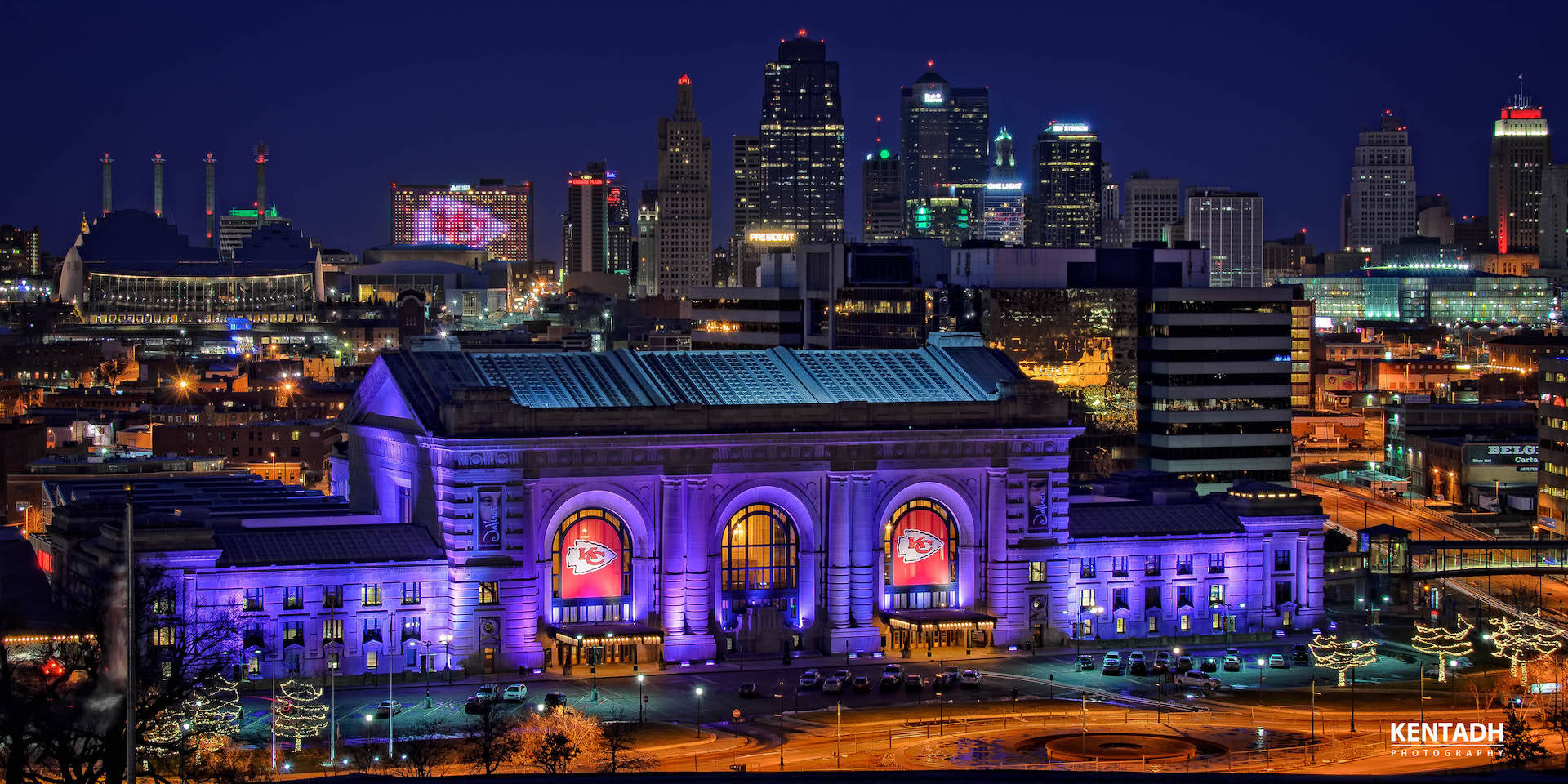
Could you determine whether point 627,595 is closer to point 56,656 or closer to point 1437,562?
point 56,656

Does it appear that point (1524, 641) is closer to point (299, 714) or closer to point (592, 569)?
point (592, 569)

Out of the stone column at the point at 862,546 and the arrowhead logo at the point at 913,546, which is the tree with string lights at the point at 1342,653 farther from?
the stone column at the point at 862,546

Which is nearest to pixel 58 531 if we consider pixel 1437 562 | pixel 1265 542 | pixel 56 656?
pixel 56 656

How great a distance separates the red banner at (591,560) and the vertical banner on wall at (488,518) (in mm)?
4348

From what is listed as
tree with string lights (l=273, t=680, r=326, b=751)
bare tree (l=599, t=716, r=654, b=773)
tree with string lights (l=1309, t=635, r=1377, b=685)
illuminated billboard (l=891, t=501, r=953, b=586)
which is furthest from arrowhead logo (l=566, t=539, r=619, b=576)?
tree with string lights (l=1309, t=635, r=1377, b=685)

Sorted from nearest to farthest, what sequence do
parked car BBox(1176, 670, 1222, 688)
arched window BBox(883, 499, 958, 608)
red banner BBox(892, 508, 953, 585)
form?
1. parked car BBox(1176, 670, 1222, 688)
2. arched window BBox(883, 499, 958, 608)
3. red banner BBox(892, 508, 953, 585)

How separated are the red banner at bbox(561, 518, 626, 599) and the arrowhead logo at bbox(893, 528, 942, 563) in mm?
16762

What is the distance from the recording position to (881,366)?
148750mm

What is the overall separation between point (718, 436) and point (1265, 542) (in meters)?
35.7

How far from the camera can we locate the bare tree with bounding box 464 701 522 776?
4033 inches

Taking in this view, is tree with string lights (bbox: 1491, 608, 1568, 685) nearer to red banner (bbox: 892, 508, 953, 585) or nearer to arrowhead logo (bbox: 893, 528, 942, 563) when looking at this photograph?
red banner (bbox: 892, 508, 953, 585)

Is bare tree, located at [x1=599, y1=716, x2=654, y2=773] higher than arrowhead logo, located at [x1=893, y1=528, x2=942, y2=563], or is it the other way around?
arrowhead logo, located at [x1=893, y1=528, x2=942, y2=563]

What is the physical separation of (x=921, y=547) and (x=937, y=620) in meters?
4.73

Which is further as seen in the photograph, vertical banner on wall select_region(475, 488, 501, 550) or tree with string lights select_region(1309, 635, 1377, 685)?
vertical banner on wall select_region(475, 488, 501, 550)
